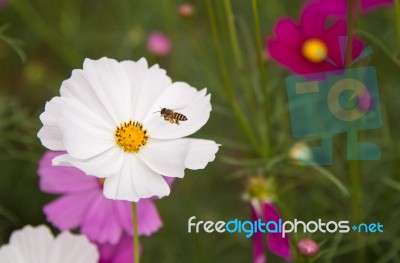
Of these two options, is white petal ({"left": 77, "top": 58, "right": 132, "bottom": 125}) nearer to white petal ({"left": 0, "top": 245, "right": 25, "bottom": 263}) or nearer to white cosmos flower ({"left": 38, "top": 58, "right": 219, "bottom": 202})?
white cosmos flower ({"left": 38, "top": 58, "right": 219, "bottom": 202})

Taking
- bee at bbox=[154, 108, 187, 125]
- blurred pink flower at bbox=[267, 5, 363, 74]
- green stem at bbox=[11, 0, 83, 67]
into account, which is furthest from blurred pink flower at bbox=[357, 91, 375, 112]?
green stem at bbox=[11, 0, 83, 67]

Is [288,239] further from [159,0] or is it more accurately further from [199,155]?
[159,0]

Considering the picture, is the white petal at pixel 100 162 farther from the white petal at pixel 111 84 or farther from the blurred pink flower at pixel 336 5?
the blurred pink flower at pixel 336 5

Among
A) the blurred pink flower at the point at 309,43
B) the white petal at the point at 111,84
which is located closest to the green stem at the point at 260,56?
the blurred pink flower at the point at 309,43

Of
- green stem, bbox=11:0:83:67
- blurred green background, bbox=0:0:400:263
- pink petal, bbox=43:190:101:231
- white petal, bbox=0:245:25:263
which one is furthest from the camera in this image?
green stem, bbox=11:0:83:67

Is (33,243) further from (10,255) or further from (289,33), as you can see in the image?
(289,33)

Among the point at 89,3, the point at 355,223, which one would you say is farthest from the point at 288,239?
the point at 89,3
